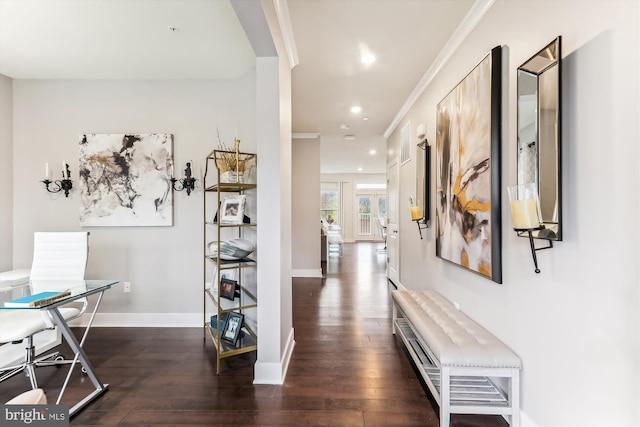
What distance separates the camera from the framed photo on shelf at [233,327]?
247 centimetres

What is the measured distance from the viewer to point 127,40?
2.40 m

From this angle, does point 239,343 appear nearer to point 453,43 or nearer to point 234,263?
point 234,263

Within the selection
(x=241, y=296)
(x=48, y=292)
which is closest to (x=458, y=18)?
(x=241, y=296)

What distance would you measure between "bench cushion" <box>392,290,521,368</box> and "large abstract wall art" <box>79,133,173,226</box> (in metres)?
2.68

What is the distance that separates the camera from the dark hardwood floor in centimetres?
172

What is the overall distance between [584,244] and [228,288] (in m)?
2.34

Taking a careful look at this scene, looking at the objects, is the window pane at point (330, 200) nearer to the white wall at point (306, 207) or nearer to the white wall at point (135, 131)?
the white wall at point (306, 207)

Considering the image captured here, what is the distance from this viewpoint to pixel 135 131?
122 inches

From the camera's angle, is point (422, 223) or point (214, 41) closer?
point (214, 41)

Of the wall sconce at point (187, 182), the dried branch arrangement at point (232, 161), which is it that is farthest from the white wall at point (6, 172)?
the dried branch arrangement at point (232, 161)

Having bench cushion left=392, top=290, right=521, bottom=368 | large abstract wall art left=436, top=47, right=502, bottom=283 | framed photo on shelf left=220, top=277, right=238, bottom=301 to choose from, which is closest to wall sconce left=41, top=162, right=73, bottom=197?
framed photo on shelf left=220, top=277, right=238, bottom=301

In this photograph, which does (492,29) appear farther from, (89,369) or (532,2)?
(89,369)

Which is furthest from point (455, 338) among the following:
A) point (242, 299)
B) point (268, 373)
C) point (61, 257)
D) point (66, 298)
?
point (61, 257)

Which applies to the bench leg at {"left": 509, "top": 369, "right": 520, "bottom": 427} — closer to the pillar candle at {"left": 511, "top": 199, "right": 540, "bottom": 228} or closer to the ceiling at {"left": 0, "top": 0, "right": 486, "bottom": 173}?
the pillar candle at {"left": 511, "top": 199, "right": 540, "bottom": 228}
